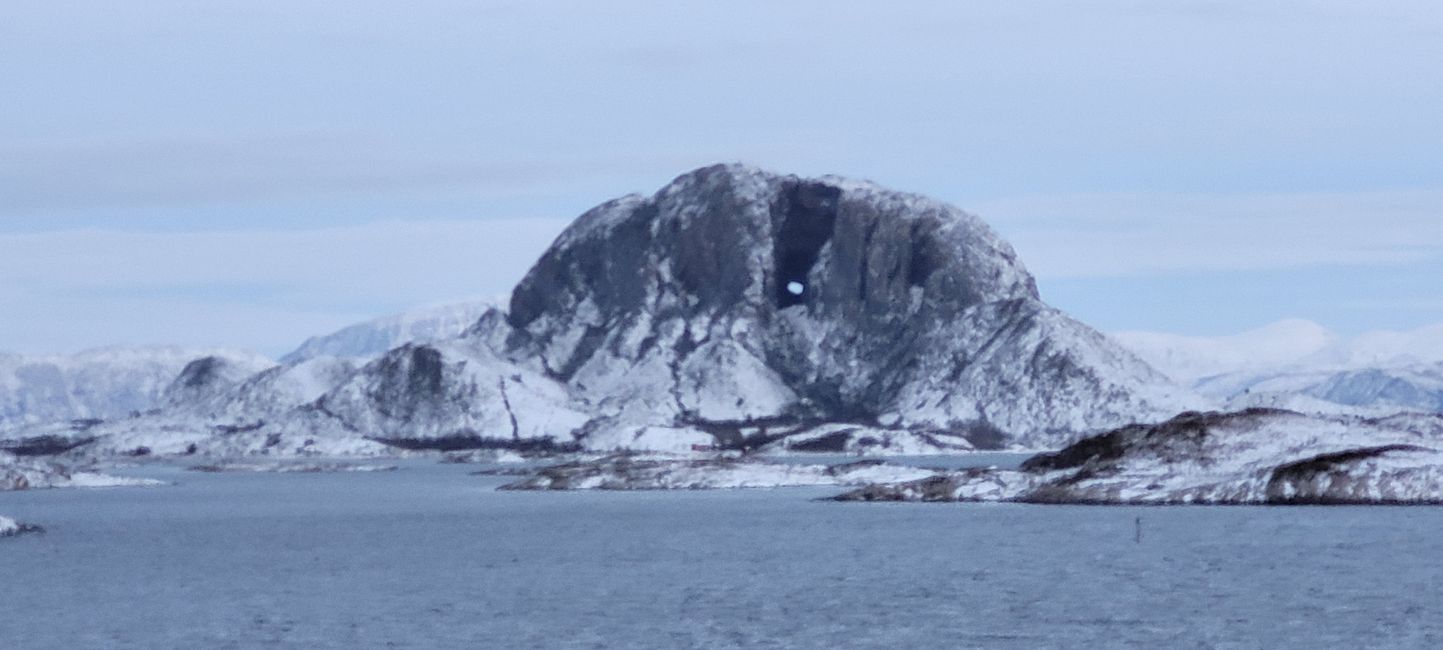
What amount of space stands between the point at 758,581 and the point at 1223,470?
6560cm

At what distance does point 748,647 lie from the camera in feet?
214

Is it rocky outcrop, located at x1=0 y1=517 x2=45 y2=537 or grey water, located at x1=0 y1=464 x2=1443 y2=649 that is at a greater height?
rocky outcrop, located at x1=0 y1=517 x2=45 y2=537

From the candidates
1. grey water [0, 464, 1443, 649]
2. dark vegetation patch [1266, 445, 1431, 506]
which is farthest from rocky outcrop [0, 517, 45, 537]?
dark vegetation patch [1266, 445, 1431, 506]

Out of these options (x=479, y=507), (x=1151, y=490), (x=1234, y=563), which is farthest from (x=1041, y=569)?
(x=479, y=507)

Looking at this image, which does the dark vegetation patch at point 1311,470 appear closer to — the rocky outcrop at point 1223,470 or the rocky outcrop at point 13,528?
the rocky outcrop at point 1223,470

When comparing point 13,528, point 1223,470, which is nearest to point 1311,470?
point 1223,470

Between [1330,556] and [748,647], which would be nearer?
[748,647]

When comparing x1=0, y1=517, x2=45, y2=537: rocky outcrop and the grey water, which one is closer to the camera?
the grey water

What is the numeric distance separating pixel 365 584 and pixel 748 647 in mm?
29866

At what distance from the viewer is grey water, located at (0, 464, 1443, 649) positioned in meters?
69.0

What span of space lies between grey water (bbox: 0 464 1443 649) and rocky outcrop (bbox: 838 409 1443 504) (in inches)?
184

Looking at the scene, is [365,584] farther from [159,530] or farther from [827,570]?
[159,530]

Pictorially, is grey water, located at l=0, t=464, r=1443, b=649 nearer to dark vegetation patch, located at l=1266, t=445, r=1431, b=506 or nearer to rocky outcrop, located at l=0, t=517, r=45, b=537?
rocky outcrop, located at l=0, t=517, r=45, b=537

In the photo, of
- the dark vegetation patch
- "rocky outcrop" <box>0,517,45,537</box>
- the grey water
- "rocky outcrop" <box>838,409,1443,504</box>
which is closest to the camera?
the grey water
